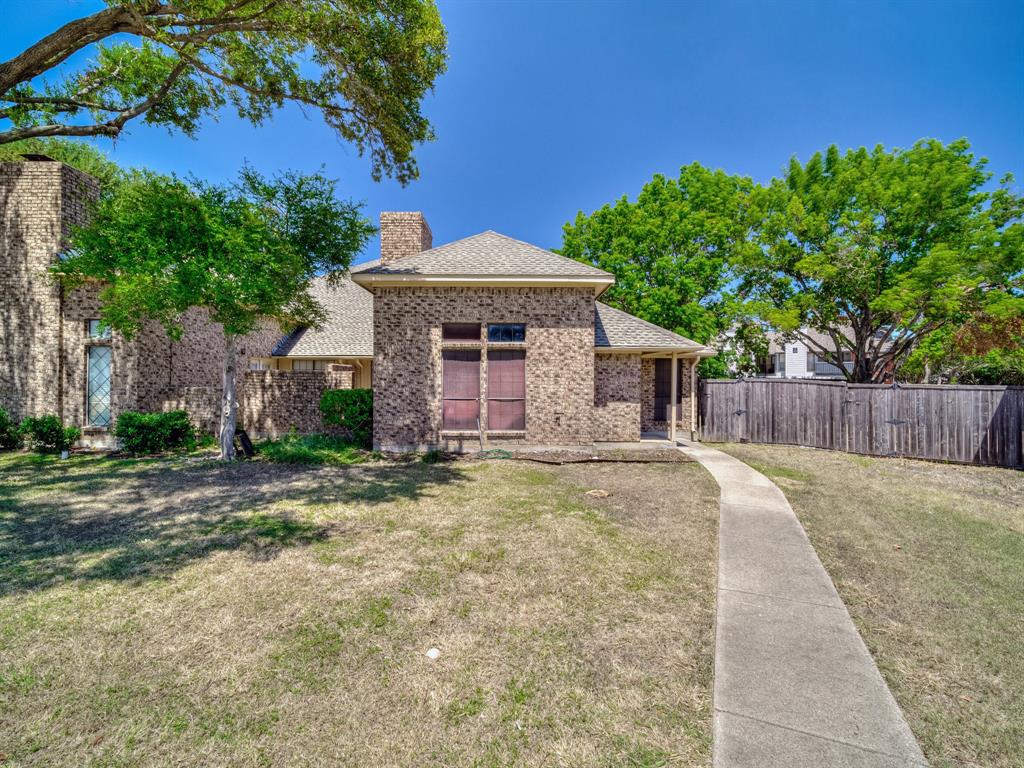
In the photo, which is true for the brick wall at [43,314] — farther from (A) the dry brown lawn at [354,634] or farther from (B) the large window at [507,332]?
(B) the large window at [507,332]

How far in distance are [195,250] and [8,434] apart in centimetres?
798

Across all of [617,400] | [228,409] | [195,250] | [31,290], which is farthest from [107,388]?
[617,400]

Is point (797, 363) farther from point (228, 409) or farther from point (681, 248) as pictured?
point (228, 409)

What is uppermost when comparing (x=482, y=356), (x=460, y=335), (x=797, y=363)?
(x=797, y=363)

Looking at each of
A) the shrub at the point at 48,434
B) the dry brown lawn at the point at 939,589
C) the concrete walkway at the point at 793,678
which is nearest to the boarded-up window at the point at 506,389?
the dry brown lawn at the point at 939,589

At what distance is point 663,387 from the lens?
1473cm

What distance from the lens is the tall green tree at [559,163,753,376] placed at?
755 inches

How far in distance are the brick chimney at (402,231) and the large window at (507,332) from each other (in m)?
6.24

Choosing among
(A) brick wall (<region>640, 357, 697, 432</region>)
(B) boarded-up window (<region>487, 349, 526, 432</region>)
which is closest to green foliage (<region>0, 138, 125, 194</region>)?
(B) boarded-up window (<region>487, 349, 526, 432</region>)

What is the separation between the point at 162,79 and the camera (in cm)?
966

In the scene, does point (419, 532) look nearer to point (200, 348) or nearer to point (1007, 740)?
point (1007, 740)

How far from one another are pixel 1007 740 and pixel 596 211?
2314 cm

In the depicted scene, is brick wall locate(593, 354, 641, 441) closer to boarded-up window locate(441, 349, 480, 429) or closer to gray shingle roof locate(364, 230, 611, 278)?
gray shingle roof locate(364, 230, 611, 278)

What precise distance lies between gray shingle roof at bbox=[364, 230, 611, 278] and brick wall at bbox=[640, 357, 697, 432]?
4989mm
